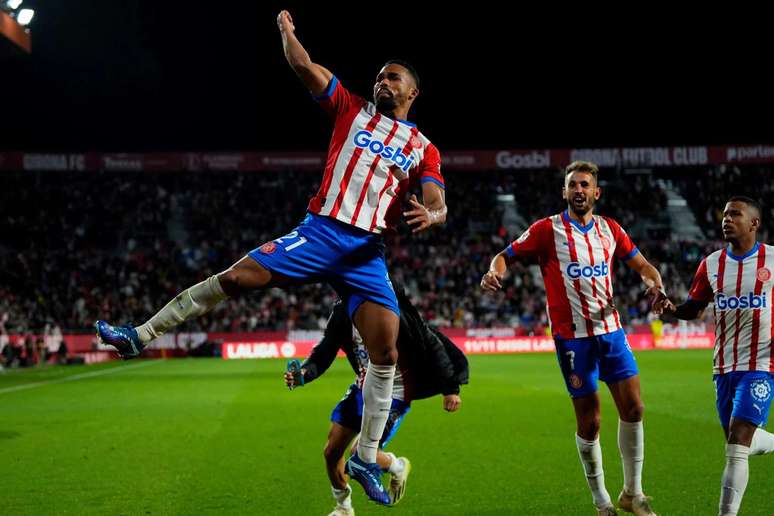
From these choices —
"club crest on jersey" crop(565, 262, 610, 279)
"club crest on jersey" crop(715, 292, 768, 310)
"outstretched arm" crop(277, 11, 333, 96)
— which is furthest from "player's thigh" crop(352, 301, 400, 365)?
"club crest on jersey" crop(715, 292, 768, 310)

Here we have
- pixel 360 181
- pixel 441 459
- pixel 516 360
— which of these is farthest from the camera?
pixel 516 360

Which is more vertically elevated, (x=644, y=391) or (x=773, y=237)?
(x=773, y=237)

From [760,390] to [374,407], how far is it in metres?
2.63

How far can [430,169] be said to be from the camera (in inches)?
239

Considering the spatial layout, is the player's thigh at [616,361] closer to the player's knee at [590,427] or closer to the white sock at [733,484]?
the player's knee at [590,427]

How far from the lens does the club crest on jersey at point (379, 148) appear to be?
19.4 ft

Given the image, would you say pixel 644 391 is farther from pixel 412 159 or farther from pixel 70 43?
pixel 70 43

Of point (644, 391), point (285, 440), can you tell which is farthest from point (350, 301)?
point (644, 391)

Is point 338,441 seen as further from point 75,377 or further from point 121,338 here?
point 75,377

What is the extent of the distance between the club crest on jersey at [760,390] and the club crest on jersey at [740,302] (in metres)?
0.55

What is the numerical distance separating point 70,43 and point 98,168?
5938 mm

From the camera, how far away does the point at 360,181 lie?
19.3 ft

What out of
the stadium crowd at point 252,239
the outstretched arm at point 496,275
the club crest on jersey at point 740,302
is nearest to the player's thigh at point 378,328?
the outstretched arm at point 496,275

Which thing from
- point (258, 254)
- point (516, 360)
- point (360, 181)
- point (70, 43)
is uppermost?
point (70, 43)
